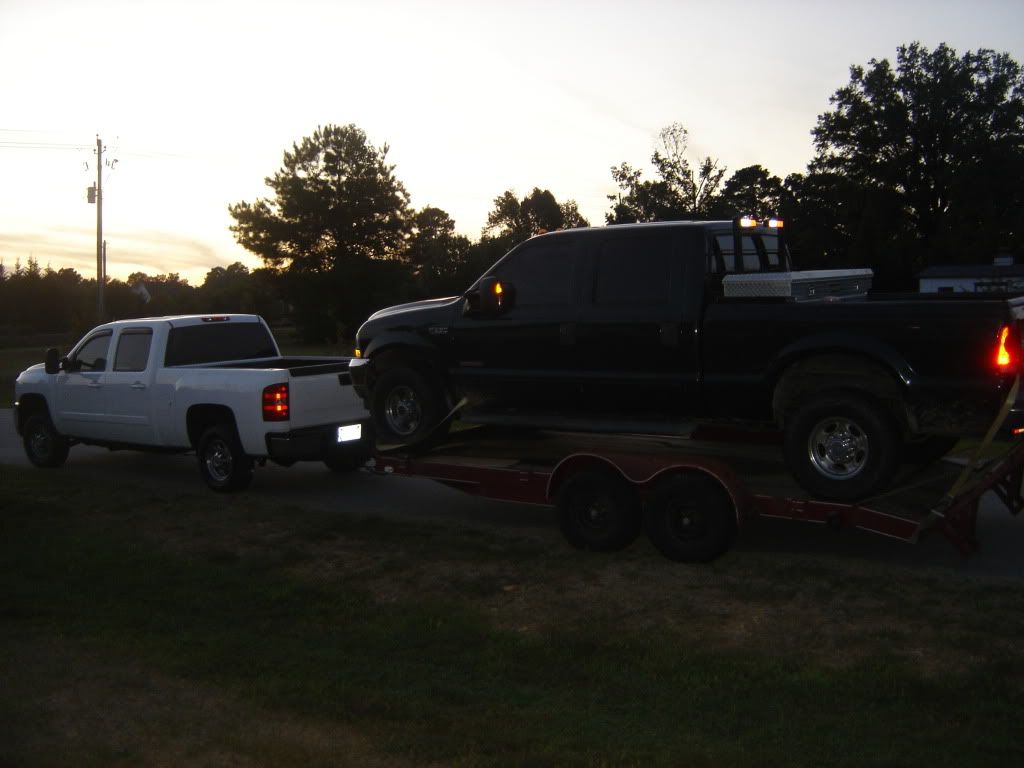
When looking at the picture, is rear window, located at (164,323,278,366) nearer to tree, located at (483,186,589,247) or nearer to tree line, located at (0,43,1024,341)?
tree line, located at (0,43,1024,341)

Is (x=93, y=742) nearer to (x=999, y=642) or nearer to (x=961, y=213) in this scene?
(x=999, y=642)

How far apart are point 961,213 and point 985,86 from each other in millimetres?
13332

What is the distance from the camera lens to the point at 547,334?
8969mm

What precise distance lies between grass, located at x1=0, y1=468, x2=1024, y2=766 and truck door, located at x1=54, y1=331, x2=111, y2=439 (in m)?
3.87

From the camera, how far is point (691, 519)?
8070 millimetres

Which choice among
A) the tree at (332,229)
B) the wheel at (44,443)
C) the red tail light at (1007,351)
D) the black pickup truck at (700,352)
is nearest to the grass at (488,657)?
the black pickup truck at (700,352)

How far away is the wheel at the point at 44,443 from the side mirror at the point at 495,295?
23.4 ft

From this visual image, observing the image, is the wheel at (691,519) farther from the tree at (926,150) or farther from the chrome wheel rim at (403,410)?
the tree at (926,150)

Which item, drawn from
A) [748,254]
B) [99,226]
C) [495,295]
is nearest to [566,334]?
[495,295]

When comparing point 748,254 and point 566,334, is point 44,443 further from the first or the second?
point 748,254

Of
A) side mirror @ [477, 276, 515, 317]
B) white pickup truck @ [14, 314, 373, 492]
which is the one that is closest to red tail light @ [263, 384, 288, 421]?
white pickup truck @ [14, 314, 373, 492]

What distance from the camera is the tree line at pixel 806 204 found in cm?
6112

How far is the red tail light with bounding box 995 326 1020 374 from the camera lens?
6.94 m

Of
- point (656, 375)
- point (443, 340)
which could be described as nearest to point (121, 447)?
point (443, 340)
